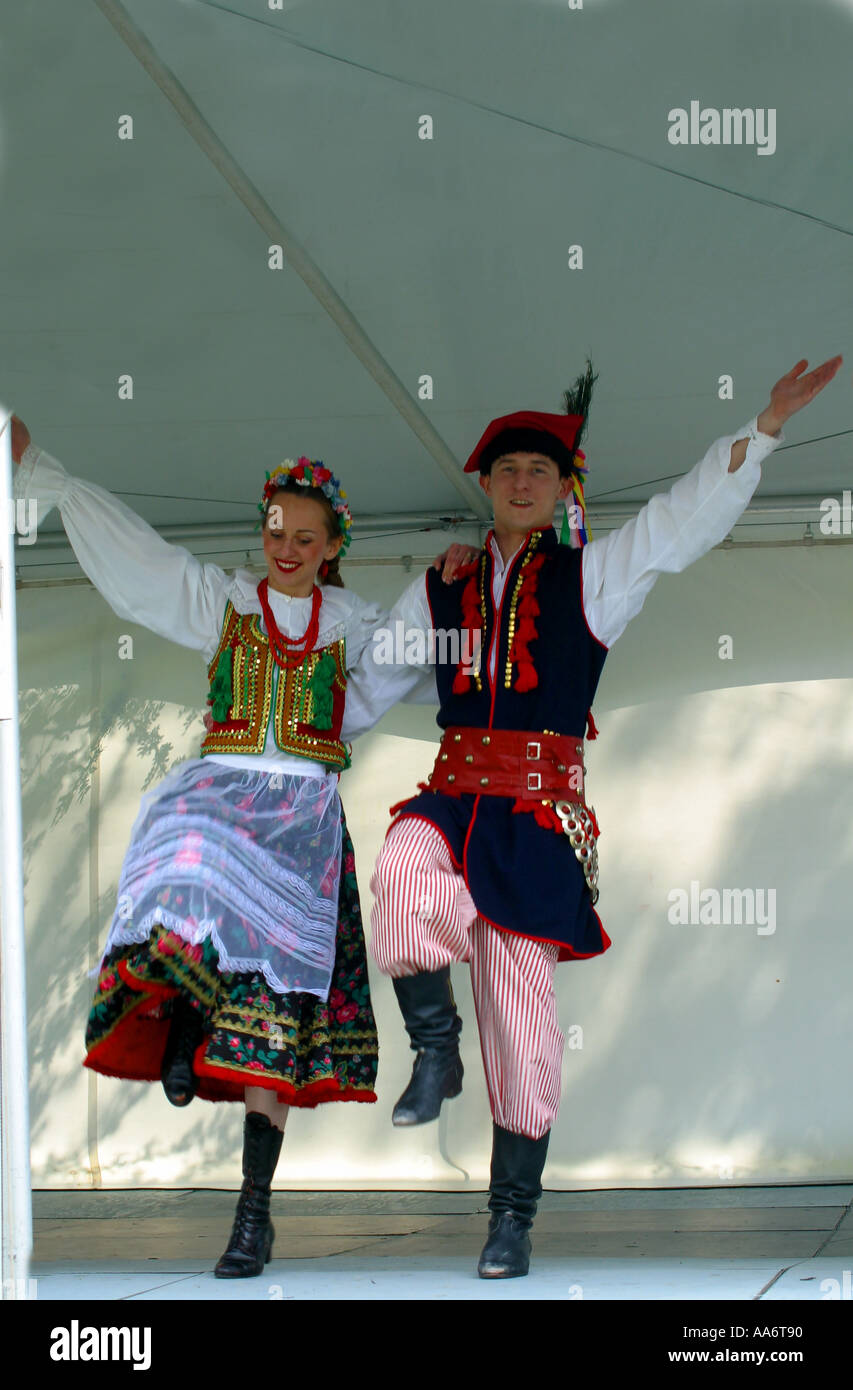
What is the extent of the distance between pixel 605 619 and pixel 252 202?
110 cm

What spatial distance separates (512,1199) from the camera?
269cm

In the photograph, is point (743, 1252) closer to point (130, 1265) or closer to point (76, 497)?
point (130, 1265)

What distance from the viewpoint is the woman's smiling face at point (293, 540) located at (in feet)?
10.4

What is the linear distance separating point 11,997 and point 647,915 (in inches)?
121

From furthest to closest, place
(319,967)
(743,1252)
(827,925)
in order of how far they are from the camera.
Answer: (827,925) < (743,1252) < (319,967)

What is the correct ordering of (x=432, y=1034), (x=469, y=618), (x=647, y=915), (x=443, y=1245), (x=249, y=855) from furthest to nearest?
(x=647, y=915), (x=443, y=1245), (x=469, y=618), (x=249, y=855), (x=432, y=1034)

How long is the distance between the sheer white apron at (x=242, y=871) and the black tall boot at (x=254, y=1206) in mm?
293

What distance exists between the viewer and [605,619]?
117 inches

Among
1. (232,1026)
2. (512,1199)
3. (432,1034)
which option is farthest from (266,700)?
(512,1199)

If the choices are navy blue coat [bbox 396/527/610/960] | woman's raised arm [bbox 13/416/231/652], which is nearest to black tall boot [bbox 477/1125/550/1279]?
navy blue coat [bbox 396/527/610/960]

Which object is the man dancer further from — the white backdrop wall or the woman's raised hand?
the white backdrop wall

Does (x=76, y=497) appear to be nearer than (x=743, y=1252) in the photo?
Yes

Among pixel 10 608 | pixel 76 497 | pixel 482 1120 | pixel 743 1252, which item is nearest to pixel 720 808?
pixel 482 1120

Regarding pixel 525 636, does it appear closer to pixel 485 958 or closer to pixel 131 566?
pixel 485 958
